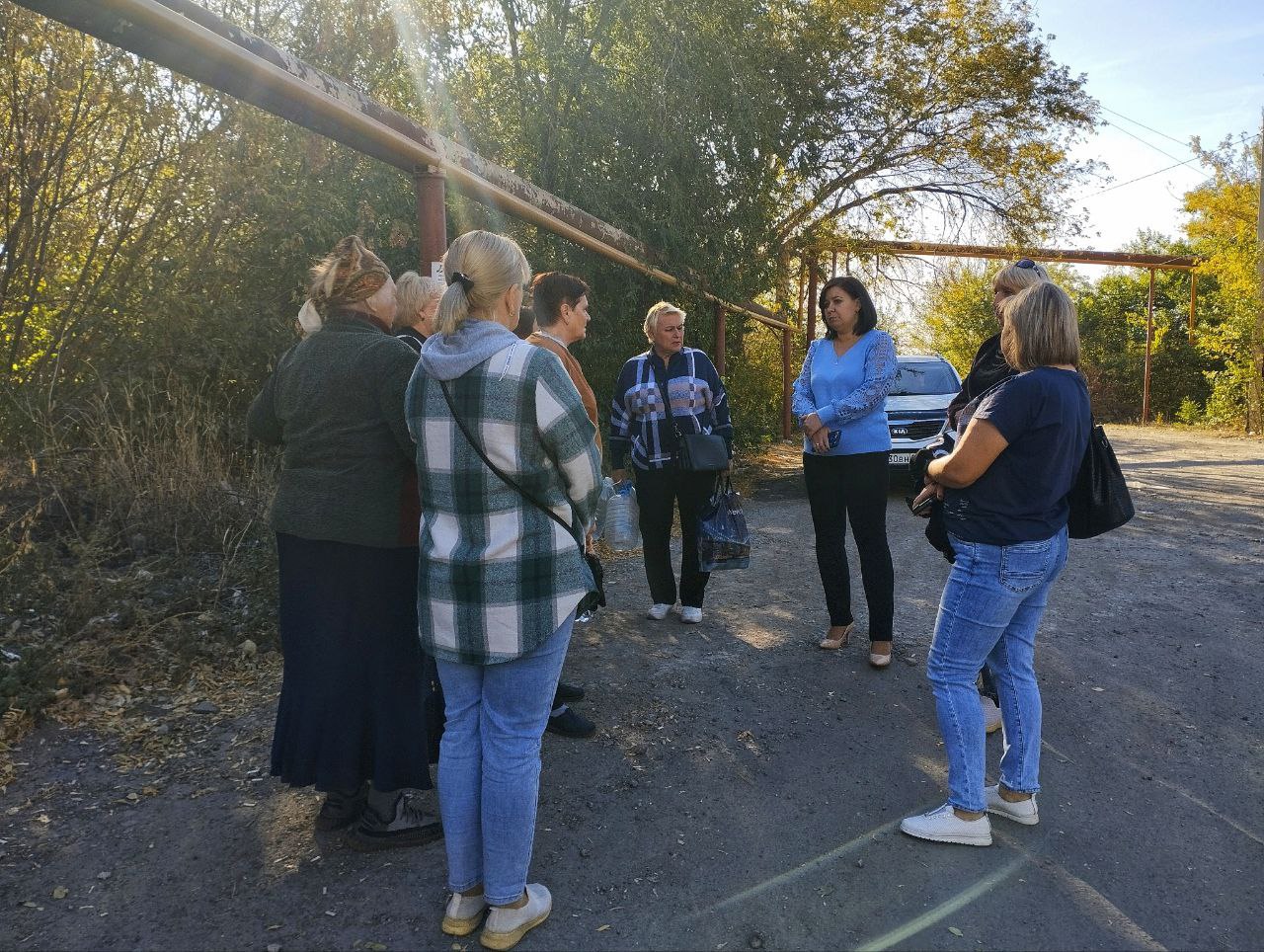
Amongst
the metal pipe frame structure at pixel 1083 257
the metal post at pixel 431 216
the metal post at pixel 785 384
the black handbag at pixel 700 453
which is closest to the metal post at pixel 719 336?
the black handbag at pixel 700 453

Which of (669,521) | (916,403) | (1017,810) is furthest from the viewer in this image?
(916,403)

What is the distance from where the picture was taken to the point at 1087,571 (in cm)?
652

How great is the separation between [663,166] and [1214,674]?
6.55 metres

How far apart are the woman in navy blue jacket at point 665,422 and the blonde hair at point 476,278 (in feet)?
8.28

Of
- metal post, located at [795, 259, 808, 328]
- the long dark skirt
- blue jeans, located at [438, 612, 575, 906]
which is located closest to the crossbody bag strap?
blue jeans, located at [438, 612, 575, 906]

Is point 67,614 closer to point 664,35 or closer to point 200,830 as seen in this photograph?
point 200,830

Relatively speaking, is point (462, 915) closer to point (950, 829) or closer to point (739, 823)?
point (739, 823)

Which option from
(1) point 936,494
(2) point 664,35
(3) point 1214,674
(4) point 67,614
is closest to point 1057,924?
(1) point 936,494

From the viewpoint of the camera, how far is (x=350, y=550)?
8.72 ft

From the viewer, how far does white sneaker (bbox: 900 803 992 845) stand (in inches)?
112

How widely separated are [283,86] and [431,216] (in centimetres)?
A: 96

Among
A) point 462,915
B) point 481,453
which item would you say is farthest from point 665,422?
point 462,915

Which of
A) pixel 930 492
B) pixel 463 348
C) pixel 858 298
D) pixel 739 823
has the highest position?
pixel 858 298

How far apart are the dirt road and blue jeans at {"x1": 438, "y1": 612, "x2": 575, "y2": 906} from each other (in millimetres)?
242
